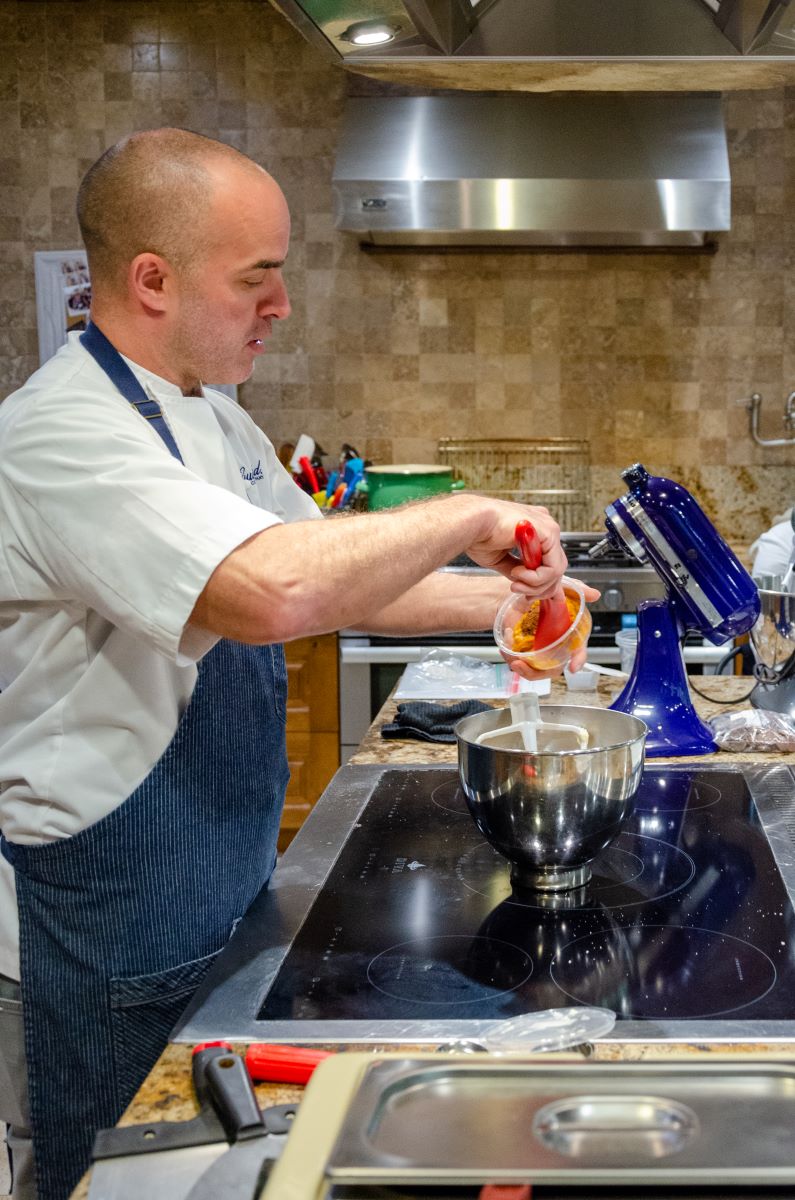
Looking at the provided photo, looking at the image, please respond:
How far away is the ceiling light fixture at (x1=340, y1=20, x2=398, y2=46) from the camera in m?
1.65

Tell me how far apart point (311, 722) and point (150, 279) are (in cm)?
257

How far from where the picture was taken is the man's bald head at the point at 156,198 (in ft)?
4.44

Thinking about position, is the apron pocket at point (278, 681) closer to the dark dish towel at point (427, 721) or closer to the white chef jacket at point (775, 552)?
the dark dish towel at point (427, 721)

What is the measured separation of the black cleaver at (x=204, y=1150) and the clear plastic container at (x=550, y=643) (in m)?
0.77

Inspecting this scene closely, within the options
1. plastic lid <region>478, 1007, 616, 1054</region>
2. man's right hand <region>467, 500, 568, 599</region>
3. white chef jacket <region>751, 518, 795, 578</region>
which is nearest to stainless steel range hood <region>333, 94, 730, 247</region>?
white chef jacket <region>751, 518, 795, 578</region>

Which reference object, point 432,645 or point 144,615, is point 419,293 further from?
point 144,615

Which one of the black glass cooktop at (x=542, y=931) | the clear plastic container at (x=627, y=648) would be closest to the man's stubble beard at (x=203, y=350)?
the black glass cooktop at (x=542, y=931)

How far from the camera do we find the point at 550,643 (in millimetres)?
1554

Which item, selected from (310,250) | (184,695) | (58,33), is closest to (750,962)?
(184,695)

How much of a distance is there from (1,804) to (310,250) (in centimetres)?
344

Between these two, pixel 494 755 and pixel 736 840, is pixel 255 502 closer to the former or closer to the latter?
pixel 494 755

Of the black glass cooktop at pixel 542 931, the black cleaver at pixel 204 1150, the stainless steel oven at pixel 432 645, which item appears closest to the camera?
the black cleaver at pixel 204 1150

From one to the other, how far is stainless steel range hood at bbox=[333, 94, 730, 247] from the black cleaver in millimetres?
3349

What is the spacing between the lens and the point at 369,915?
1247 millimetres
